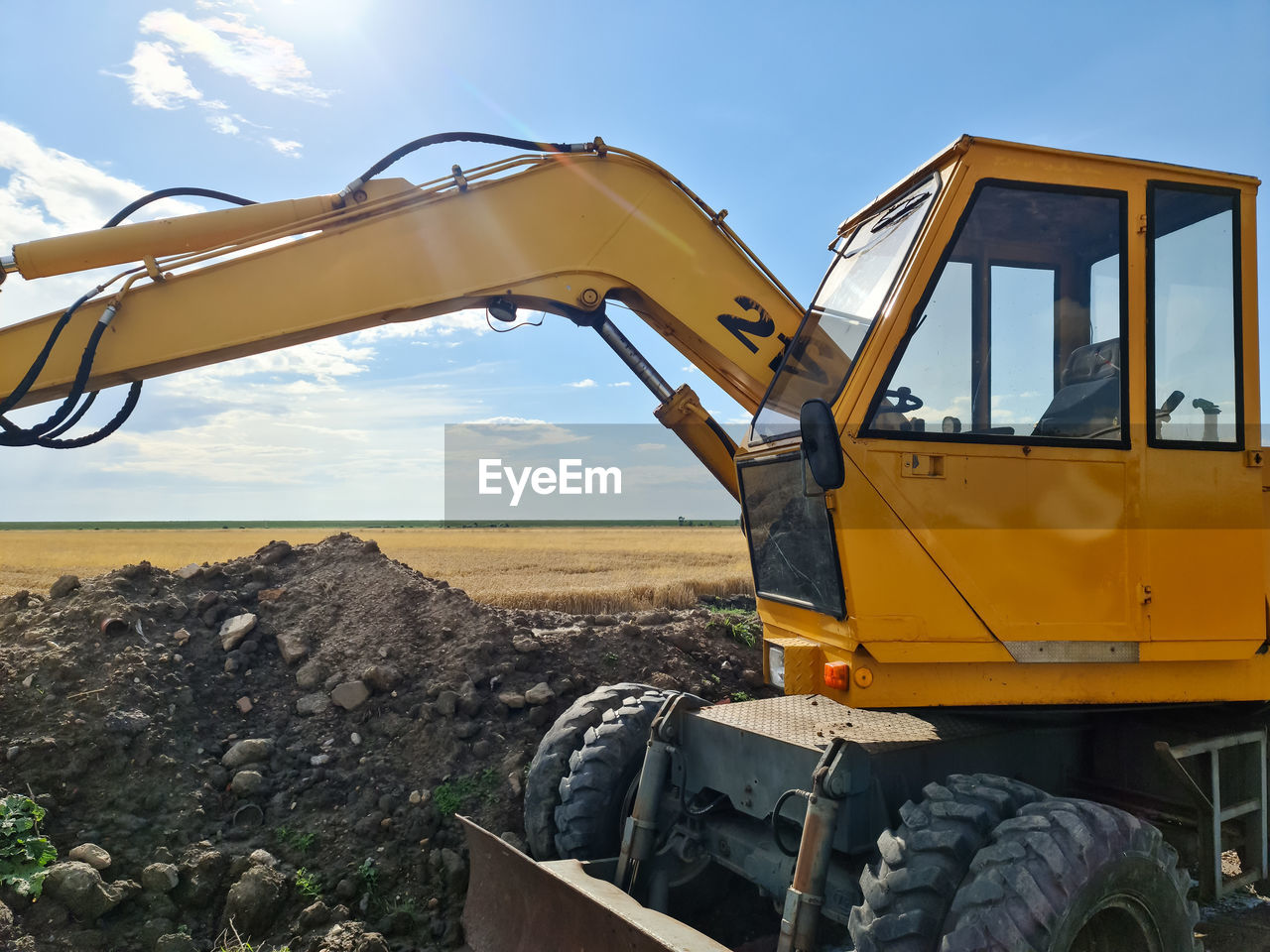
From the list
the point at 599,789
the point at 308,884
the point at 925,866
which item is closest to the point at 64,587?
the point at 308,884

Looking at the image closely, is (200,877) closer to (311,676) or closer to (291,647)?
(311,676)

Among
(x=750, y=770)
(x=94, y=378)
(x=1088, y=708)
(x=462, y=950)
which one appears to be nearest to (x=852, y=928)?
(x=750, y=770)

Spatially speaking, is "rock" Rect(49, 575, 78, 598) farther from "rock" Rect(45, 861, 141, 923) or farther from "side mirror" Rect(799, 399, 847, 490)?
"side mirror" Rect(799, 399, 847, 490)

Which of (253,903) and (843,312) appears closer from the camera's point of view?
(843,312)

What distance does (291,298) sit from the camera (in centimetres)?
464

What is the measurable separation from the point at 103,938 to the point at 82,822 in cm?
103

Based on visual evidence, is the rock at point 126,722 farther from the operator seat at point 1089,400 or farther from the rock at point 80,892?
the operator seat at point 1089,400

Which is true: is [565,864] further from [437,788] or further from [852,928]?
[437,788]

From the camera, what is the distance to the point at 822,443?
3.25 m

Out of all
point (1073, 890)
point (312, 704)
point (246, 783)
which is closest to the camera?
→ point (1073, 890)

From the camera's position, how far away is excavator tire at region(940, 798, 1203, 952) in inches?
116

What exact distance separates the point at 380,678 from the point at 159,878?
212 cm

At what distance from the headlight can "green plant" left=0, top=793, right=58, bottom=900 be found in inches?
161

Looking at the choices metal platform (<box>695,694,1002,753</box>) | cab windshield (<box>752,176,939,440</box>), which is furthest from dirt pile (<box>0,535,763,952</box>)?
cab windshield (<box>752,176,939,440</box>)
